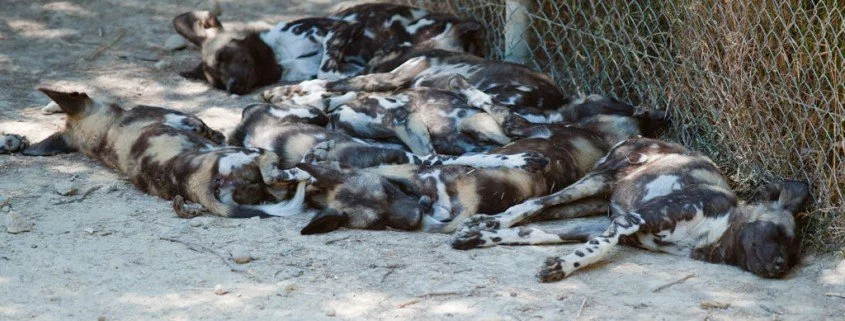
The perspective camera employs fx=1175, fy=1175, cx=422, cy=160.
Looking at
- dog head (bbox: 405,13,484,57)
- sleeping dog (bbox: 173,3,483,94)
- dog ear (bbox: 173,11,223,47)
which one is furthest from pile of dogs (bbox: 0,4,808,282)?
dog ear (bbox: 173,11,223,47)

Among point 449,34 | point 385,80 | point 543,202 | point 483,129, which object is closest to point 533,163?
point 543,202

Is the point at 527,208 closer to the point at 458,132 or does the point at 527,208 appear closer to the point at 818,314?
the point at 458,132

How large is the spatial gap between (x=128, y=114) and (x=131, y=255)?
1536 mm

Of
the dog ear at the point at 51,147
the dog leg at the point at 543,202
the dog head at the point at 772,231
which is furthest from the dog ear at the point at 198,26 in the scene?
the dog head at the point at 772,231

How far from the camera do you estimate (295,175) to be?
4.94 metres

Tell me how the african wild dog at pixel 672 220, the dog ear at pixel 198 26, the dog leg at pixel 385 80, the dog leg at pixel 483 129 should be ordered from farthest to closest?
the dog ear at pixel 198 26 → the dog leg at pixel 385 80 → the dog leg at pixel 483 129 → the african wild dog at pixel 672 220

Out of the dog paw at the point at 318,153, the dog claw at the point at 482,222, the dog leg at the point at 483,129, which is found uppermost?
the dog paw at the point at 318,153

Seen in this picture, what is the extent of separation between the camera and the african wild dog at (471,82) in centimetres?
591

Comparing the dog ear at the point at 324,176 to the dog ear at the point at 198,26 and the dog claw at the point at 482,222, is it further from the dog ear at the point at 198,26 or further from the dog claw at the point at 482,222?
the dog ear at the point at 198,26

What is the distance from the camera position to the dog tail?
4.92 metres

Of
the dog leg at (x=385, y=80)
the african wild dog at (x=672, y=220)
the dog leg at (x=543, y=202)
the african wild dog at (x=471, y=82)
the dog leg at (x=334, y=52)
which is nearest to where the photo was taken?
the african wild dog at (x=672, y=220)

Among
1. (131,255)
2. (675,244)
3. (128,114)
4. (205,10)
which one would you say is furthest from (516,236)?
(205,10)

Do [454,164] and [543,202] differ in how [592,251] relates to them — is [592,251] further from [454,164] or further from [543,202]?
[454,164]

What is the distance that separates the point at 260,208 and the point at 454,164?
87cm
